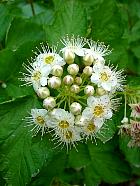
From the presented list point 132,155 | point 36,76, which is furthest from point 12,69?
point 132,155

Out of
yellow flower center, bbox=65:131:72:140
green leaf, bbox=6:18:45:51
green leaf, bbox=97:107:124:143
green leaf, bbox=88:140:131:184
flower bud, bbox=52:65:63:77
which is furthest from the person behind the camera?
green leaf, bbox=88:140:131:184

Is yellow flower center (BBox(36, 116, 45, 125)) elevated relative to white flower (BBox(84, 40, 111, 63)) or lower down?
lower down

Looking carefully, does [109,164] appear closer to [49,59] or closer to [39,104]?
[39,104]

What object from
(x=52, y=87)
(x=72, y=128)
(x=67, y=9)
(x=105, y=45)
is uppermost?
(x=67, y=9)

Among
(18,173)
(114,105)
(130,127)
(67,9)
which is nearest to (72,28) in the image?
(67,9)

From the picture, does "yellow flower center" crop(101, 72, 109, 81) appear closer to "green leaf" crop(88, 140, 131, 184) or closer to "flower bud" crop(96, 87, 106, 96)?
"flower bud" crop(96, 87, 106, 96)

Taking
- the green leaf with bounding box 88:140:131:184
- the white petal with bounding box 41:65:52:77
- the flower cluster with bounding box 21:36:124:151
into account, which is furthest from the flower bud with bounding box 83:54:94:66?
the green leaf with bounding box 88:140:131:184

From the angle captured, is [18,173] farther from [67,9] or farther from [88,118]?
[67,9]

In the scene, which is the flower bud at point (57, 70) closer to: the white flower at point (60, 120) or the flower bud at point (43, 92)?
the flower bud at point (43, 92)
